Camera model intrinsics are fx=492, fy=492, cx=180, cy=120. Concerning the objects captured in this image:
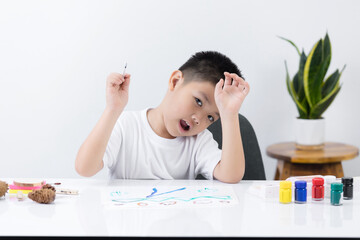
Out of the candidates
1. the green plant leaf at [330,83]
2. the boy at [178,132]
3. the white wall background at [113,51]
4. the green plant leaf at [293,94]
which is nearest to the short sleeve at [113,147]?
the boy at [178,132]

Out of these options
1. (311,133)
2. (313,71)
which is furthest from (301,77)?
(311,133)

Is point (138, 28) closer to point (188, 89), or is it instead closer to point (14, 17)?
point (14, 17)

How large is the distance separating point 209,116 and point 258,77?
1.04m

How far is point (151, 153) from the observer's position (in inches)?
53.5

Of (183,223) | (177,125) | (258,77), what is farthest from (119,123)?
(258,77)

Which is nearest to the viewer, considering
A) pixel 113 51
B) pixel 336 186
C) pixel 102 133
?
pixel 336 186

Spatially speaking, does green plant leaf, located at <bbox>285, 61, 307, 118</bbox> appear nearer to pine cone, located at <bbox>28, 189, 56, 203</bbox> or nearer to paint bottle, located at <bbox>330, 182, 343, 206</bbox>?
paint bottle, located at <bbox>330, 182, 343, 206</bbox>

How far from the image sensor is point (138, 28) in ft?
7.16

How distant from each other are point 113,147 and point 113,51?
96 cm

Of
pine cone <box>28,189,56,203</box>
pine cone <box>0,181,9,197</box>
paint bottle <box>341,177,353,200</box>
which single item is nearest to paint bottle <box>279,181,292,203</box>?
paint bottle <box>341,177,353,200</box>

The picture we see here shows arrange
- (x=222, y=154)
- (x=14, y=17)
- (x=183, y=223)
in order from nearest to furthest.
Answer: (x=183, y=223)
(x=222, y=154)
(x=14, y=17)

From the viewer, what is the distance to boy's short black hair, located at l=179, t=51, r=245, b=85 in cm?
132

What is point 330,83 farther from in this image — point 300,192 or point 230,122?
point 300,192

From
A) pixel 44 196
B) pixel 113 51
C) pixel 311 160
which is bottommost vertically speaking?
pixel 311 160
